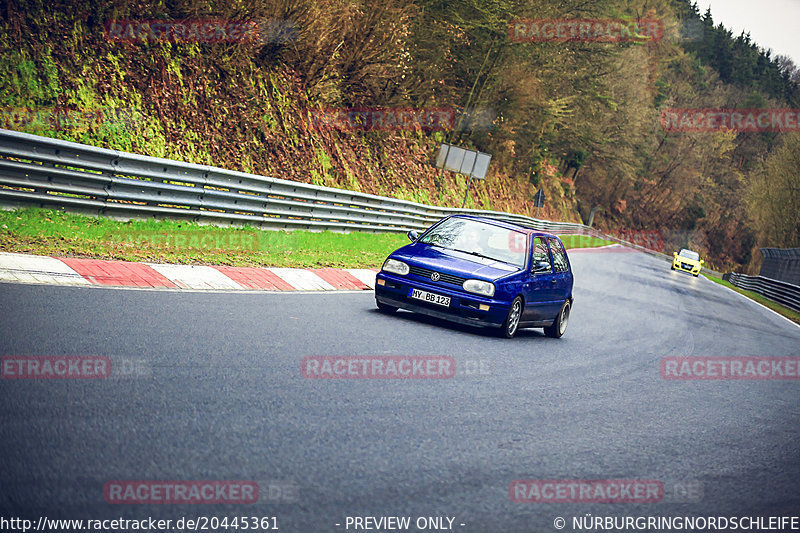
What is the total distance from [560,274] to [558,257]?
347 millimetres

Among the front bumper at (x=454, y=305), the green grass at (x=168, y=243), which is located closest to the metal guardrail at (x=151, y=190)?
the green grass at (x=168, y=243)

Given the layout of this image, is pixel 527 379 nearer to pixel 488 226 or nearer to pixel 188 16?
pixel 488 226

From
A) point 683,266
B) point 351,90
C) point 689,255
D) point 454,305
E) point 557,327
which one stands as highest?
point 351,90

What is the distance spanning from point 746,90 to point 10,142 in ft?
354

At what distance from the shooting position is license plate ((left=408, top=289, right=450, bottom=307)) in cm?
1038

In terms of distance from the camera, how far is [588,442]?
19.7 feet

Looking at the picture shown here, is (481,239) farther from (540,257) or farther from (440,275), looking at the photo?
(440,275)

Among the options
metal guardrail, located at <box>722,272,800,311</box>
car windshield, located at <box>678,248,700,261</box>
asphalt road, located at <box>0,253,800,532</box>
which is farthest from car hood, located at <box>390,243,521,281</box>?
car windshield, located at <box>678,248,700,261</box>

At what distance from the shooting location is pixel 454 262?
35.3ft

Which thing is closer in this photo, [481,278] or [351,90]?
[481,278]

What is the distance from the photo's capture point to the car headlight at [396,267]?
34.9 feet

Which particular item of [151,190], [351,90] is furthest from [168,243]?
[351,90]

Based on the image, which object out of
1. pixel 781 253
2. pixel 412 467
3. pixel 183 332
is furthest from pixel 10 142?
pixel 781 253

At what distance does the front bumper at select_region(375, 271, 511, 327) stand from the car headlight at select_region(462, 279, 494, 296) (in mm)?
65
